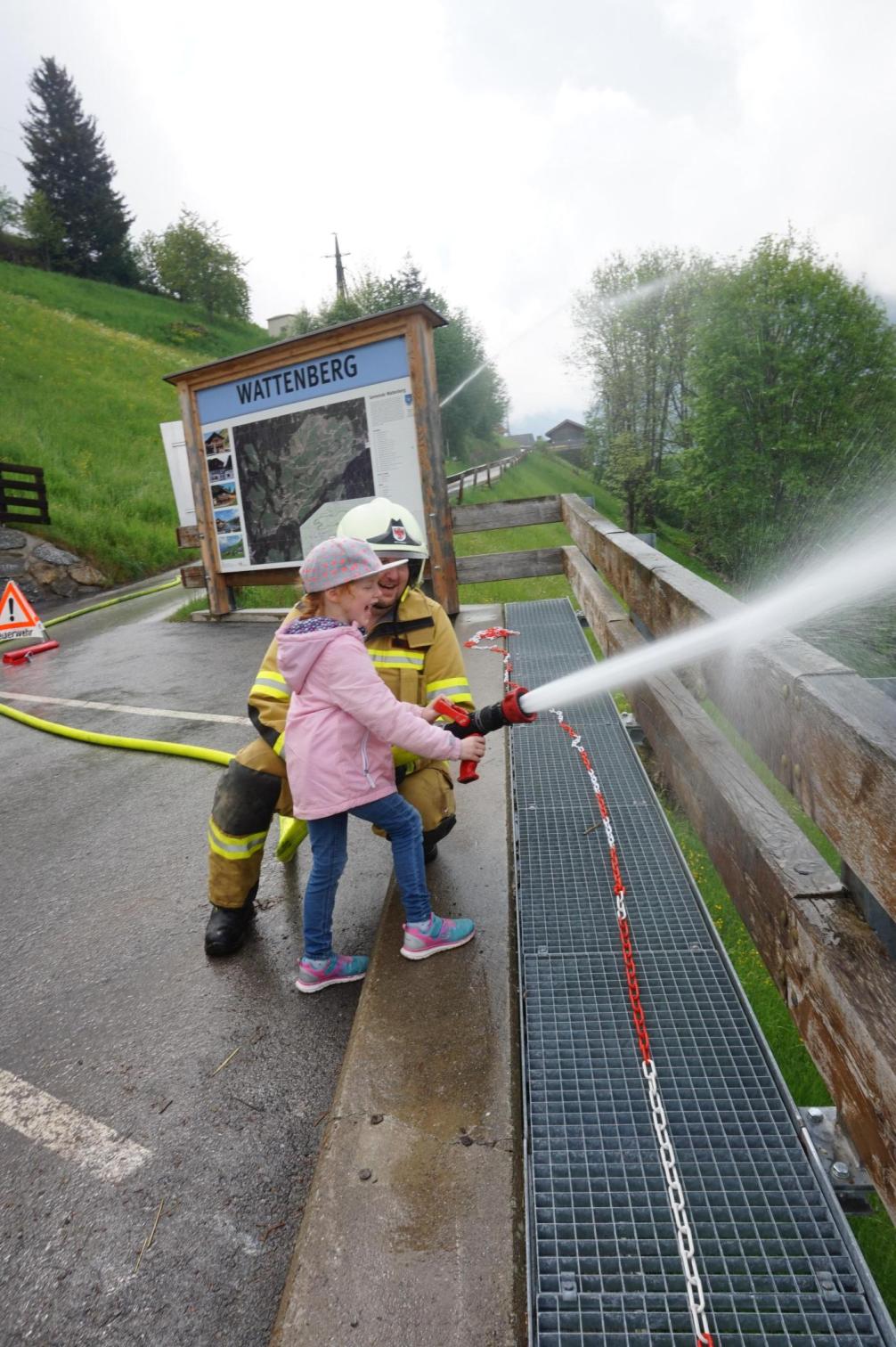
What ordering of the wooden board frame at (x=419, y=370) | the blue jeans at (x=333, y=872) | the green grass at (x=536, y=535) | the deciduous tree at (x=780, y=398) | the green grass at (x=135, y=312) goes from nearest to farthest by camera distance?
1. the blue jeans at (x=333, y=872)
2. the wooden board frame at (x=419, y=370)
3. the green grass at (x=536, y=535)
4. the deciduous tree at (x=780, y=398)
5. the green grass at (x=135, y=312)

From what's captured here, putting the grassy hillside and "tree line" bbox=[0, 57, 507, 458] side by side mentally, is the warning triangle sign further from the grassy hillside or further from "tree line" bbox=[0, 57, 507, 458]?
"tree line" bbox=[0, 57, 507, 458]

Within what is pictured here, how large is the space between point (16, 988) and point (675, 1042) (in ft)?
7.99

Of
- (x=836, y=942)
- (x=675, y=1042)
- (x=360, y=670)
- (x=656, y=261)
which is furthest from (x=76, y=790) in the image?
(x=656, y=261)

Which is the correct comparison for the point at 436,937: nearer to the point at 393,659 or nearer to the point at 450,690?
the point at 450,690

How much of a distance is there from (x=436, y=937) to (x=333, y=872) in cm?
42

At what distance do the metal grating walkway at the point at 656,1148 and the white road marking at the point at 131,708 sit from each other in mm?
3735

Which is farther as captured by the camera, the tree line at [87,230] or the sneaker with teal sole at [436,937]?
the tree line at [87,230]

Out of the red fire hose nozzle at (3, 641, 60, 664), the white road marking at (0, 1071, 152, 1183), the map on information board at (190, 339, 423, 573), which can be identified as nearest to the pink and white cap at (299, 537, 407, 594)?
the white road marking at (0, 1071, 152, 1183)

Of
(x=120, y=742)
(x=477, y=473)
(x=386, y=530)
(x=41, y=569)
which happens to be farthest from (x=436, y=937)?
(x=477, y=473)

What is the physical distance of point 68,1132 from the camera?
89.4 inches

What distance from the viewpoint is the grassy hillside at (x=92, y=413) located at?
17734mm

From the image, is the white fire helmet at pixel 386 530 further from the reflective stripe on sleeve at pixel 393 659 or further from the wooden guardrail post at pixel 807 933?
the wooden guardrail post at pixel 807 933

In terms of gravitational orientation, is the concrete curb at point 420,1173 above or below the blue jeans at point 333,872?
below

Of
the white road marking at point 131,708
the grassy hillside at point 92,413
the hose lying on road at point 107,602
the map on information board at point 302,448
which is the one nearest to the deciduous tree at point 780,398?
the grassy hillside at point 92,413
